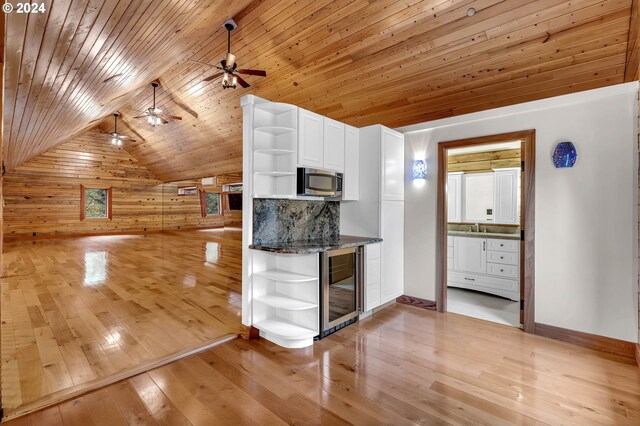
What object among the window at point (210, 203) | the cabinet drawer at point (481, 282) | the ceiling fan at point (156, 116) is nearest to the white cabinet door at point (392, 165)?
the cabinet drawer at point (481, 282)

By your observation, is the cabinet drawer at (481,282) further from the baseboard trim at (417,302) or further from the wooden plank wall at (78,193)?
the wooden plank wall at (78,193)

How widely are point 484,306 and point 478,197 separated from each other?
6.38ft

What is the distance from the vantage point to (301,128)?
307 cm

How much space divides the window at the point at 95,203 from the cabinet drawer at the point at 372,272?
38.2ft

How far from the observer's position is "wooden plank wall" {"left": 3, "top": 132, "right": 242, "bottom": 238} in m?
9.80

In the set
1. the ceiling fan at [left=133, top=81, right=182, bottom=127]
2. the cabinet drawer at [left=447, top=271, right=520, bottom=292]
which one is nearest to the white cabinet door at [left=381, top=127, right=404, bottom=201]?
the cabinet drawer at [left=447, top=271, right=520, bottom=292]

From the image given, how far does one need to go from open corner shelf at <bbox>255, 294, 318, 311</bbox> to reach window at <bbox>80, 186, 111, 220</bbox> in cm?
1119

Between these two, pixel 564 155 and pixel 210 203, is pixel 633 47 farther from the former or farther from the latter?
pixel 210 203

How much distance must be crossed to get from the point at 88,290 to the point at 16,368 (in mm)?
2317

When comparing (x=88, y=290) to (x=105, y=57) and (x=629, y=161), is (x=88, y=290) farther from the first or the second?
(x=629, y=161)

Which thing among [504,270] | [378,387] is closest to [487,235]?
[504,270]

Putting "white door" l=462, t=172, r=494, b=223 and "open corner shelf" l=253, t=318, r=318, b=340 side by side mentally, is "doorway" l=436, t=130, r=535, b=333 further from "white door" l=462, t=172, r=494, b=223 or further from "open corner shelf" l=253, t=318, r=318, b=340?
"open corner shelf" l=253, t=318, r=318, b=340

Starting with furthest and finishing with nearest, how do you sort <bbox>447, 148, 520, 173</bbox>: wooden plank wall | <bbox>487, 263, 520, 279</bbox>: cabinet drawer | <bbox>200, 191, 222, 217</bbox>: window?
1. <bbox>200, 191, 222, 217</bbox>: window
2. <bbox>447, 148, 520, 173</bbox>: wooden plank wall
3. <bbox>487, 263, 520, 279</bbox>: cabinet drawer

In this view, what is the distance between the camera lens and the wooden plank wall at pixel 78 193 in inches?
386
